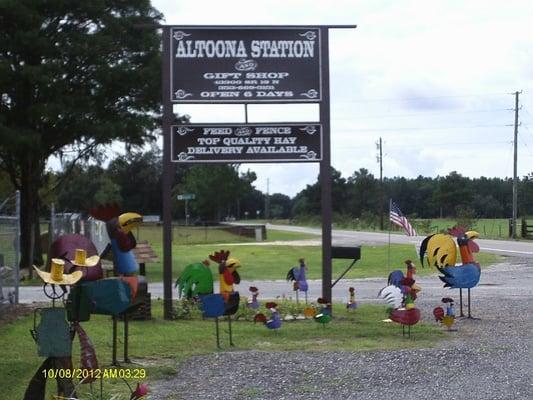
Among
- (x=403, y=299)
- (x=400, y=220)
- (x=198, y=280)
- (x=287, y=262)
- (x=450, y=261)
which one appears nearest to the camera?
(x=198, y=280)

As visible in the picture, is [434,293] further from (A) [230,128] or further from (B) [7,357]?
(B) [7,357]

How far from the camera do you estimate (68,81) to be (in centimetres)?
2411

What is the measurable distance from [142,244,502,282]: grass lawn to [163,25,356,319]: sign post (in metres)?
10.3

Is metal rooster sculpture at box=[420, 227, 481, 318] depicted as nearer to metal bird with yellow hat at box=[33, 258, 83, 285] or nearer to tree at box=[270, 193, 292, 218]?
metal bird with yellow hat at box=[33, 258, 83, 285]

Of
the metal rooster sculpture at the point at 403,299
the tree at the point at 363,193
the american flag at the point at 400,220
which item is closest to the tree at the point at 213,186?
the tree at the point at 363,193

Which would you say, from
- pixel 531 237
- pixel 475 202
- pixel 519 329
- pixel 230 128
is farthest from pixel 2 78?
pixel 475 202

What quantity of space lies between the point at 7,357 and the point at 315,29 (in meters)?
7.56

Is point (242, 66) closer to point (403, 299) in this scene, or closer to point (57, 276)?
point (403, 299)

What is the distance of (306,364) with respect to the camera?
8.75 metres

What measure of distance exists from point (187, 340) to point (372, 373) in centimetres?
324

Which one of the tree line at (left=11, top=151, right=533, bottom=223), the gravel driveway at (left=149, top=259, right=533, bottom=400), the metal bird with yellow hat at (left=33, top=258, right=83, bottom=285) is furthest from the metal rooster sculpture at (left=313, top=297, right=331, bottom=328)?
the tree line at (left=11, top=151, right=533, bottom=223)

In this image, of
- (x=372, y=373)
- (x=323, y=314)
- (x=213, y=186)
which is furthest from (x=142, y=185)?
(x=372, y=373)

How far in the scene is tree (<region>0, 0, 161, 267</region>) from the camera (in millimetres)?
23016

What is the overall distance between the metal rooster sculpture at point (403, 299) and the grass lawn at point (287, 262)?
457 inches
